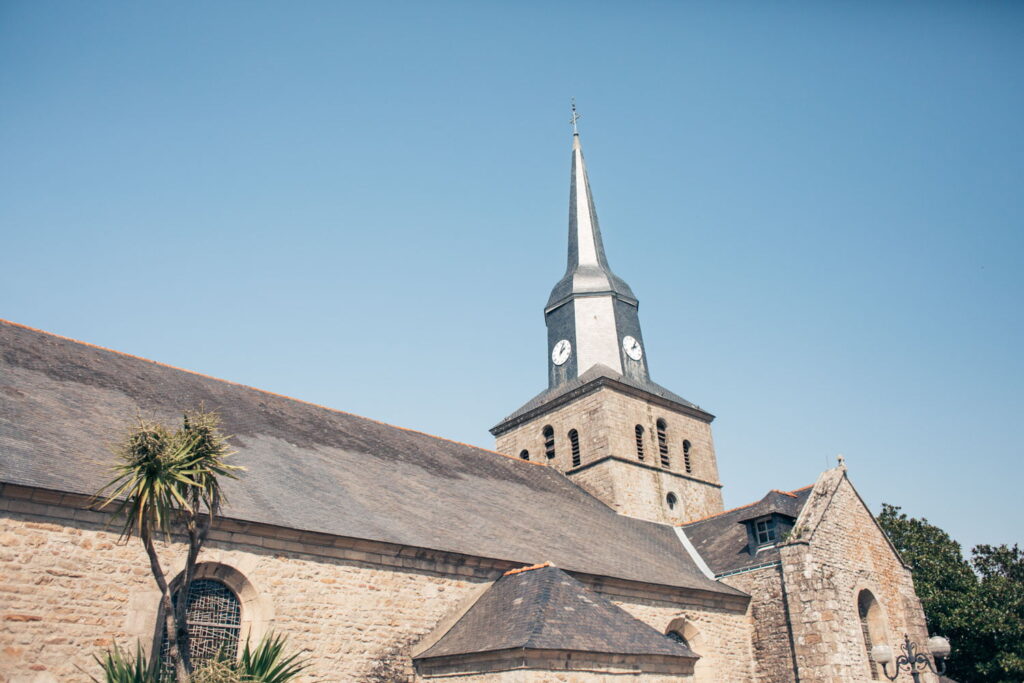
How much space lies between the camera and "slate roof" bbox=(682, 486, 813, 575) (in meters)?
18.2

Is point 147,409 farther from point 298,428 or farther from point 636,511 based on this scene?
point 636,511

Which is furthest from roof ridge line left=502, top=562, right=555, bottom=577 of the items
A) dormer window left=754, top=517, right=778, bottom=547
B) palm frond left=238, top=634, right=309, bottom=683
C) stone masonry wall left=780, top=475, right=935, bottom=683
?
dormer window left=754, top=517, right=778, bottom=547

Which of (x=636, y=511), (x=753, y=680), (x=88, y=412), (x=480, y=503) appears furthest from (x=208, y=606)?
(x=636, y=511)

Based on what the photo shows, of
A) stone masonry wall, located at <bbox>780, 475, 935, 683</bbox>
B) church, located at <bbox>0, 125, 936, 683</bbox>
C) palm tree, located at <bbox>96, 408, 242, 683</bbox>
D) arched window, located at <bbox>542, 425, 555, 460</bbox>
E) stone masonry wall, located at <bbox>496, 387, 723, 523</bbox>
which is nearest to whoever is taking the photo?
palm tree, located at <bbox>96, 408, 242, 683</bbox>

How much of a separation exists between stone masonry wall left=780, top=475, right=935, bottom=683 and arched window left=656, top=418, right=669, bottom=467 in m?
6.54

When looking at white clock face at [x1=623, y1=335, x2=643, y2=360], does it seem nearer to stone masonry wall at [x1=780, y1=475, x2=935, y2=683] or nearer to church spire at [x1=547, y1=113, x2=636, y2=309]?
church spire at [x1=547, y1=113, x2=636, y2=309]

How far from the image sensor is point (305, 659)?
35.6 feet

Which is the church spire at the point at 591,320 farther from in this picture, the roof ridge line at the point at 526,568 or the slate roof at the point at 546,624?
the slate roof at the point at 546,624

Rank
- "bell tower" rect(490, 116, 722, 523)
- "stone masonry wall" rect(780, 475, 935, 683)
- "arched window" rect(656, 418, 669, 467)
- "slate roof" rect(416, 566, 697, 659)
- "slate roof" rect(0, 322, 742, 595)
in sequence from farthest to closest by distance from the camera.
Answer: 1. "arched window" rect(656, 418, 669, 467)
2. "bell tower" rect(490, 116, 722, 523)
3. "stone masonry wall" rect(780, 475, 935, 683)
4. "slate roof" rect(0, 322, 742, 595)
5. "slate roof" rect(416, 566, 697, 659)

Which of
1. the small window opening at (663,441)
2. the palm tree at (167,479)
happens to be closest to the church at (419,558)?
the small window opening at (663,441)

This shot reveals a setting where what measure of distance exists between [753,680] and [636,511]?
6117 millimetres

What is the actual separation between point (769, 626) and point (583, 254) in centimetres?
1399

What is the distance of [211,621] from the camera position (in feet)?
35.0

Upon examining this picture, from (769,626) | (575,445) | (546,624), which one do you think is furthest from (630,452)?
(546,624)
